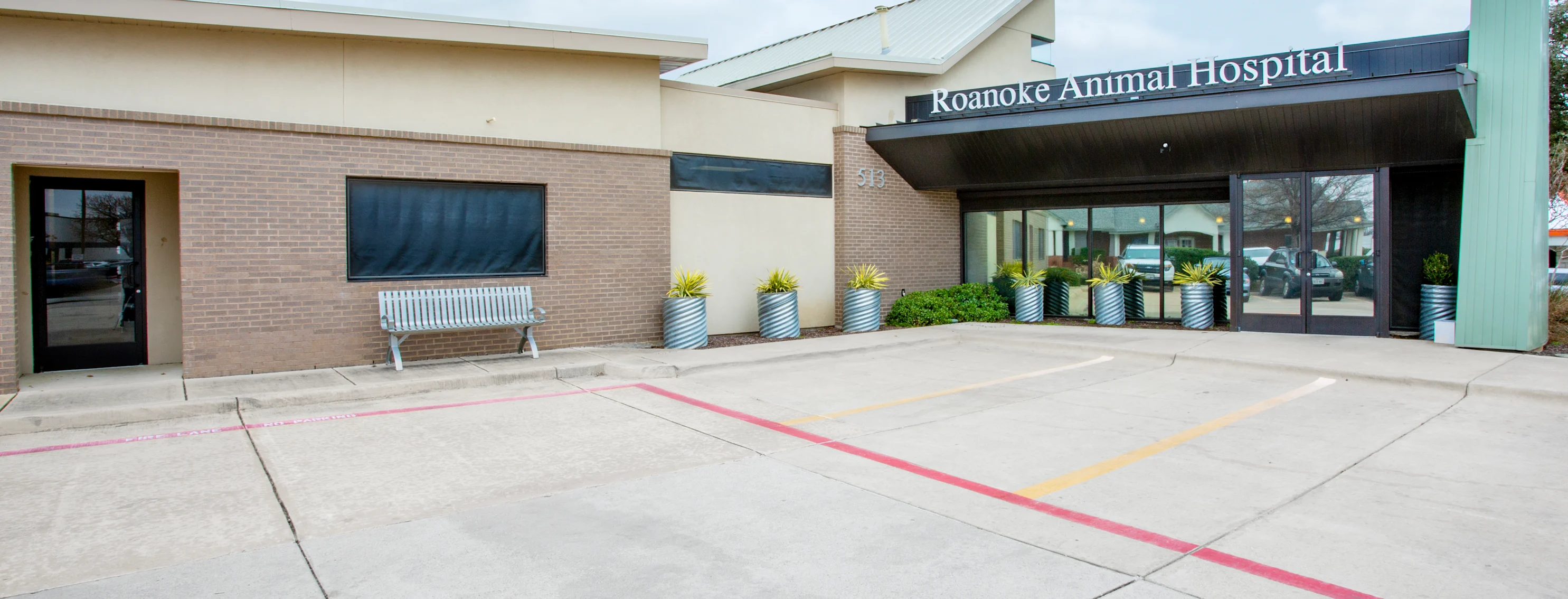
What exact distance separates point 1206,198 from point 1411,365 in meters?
5.48

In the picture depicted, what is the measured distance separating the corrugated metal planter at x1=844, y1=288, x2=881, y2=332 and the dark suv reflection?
6151 millimetres

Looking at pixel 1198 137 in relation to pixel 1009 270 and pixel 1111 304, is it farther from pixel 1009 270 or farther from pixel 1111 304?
pixel 1009 270

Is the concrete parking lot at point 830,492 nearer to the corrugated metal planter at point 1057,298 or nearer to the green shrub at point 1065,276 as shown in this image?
the green shrub at point 1065,276

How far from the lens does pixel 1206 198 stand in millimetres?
14688

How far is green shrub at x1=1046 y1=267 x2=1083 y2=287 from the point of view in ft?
53.8

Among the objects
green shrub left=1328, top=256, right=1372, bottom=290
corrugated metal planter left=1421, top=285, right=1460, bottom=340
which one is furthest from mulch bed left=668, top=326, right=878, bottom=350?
corrugated metal planter left=1421, top=285, right=1460, bottom=340

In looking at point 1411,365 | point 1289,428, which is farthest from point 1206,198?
point 1289,428

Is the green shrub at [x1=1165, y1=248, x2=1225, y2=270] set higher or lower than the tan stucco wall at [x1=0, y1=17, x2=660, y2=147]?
lower

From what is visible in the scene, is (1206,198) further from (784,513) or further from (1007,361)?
(784,513)

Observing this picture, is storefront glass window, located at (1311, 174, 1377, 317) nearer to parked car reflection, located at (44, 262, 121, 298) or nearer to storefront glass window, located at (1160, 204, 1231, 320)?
storefront glass window, located at (1160, 204, 1231, 320)

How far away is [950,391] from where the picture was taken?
368 inches

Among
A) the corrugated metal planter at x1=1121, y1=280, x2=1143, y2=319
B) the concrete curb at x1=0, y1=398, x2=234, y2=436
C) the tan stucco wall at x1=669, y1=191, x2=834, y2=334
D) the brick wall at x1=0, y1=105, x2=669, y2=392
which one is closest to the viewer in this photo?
the concrete curb at x1=0, y1=398, x2=234, y2=436

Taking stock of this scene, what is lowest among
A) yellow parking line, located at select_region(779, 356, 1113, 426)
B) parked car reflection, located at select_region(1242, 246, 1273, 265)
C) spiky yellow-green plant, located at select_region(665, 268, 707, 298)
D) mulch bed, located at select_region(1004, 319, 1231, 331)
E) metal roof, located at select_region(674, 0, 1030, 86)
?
yellow parking line, located at select_region(779, 356, 1113, 426)

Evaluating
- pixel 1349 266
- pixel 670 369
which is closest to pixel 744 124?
pixel 670 369
